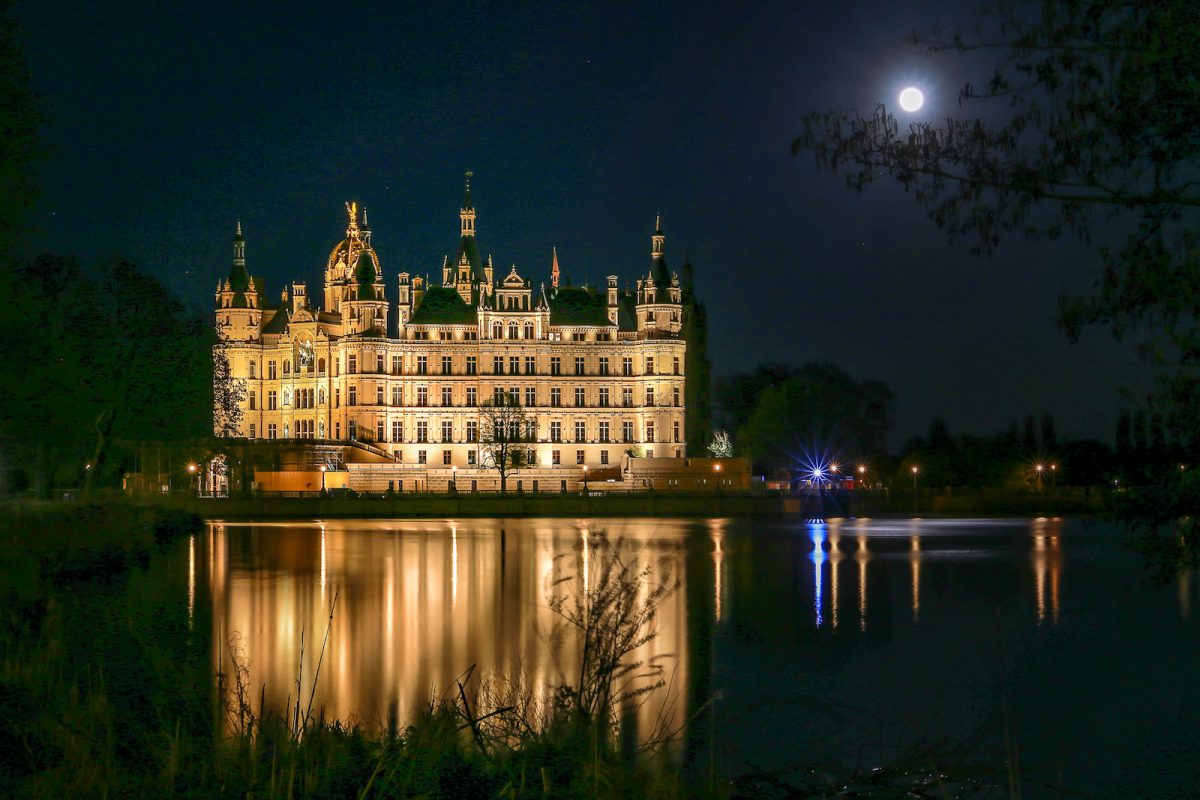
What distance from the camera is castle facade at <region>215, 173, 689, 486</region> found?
3339 inches

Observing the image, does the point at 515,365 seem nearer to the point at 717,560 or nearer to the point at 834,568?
the point at 717,560

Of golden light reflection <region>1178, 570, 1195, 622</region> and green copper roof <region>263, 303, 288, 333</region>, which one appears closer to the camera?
golden light reflection <region>1178, 570, 1195, 622</region>

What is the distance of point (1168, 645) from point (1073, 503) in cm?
5064

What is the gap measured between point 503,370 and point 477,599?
204 feet

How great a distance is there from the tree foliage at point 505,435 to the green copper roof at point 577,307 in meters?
6.98

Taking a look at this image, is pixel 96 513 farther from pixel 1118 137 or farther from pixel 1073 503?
pixel 1073 503

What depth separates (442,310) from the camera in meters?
86.9

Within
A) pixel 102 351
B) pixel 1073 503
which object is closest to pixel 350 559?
pixel 102 351

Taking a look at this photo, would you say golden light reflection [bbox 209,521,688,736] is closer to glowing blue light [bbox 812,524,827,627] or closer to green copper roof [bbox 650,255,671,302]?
glowing blue light [bbox 812,524,827,627]

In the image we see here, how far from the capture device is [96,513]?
107 ft

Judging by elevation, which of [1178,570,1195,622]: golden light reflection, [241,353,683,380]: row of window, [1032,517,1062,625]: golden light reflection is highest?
[241,353,683,380]: row of window

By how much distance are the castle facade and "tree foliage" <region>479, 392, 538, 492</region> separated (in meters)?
0.71

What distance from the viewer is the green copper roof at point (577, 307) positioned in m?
87.2

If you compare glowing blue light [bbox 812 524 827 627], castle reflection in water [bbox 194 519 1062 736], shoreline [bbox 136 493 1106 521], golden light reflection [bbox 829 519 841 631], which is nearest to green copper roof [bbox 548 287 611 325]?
shoreline [bbox 136 493 1106 521]
